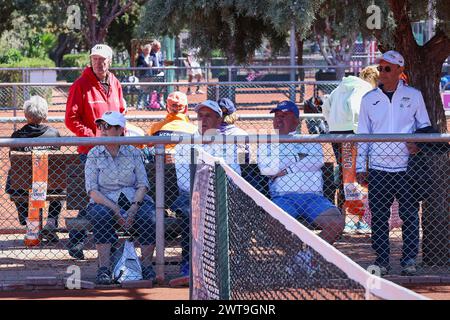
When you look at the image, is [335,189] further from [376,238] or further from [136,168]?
[136,168]

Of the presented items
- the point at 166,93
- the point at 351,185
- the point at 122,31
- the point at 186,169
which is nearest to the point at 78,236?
the point at 186,169

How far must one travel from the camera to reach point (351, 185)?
877 cm

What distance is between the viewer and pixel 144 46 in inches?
1088

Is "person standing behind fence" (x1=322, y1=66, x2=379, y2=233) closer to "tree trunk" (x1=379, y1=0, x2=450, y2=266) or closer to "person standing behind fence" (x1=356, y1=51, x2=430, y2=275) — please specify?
"tree trunk" (x1=379, y1=0, x2=450, y2=266)

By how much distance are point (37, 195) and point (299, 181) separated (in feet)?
7.90

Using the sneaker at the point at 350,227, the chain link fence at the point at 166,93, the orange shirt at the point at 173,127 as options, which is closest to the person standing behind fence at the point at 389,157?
the sneaker at the point at 350,227

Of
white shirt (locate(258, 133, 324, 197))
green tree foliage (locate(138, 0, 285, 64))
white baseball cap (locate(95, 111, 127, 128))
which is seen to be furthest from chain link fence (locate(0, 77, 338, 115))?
white shirt (locate(258, 133, 324, 197))

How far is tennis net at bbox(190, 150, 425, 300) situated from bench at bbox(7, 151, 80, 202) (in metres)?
2.55

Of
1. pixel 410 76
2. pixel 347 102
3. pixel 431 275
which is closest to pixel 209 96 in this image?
pixel 347 102

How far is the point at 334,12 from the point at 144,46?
1877cm

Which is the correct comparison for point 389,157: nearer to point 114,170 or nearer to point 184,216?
point 184,216

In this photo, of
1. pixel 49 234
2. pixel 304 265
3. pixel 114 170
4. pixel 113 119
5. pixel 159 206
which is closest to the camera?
pixel 304 265

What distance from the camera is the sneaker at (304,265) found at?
12.2ft

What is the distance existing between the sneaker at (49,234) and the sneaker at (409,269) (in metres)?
3.10
